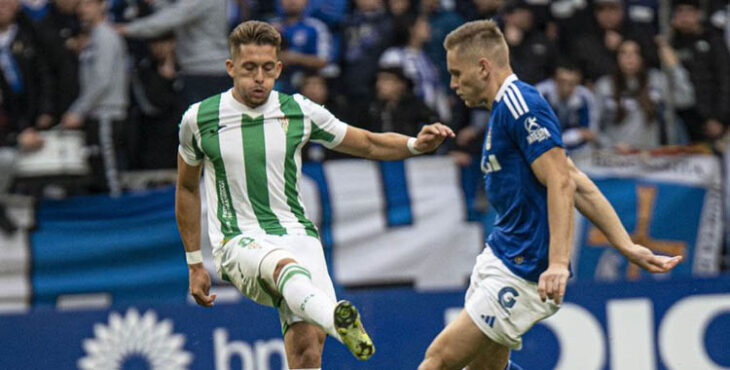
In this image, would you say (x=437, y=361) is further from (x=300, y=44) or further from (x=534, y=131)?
(x=300, y=44)

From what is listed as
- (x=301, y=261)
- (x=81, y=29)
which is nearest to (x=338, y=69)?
(x=81, y=29)

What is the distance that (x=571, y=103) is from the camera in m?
10.9

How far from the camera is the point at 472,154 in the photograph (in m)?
10.6

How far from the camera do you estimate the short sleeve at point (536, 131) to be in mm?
5648

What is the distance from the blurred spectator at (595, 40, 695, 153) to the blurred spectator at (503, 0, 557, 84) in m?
0.54

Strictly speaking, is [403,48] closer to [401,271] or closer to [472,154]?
[472,154]

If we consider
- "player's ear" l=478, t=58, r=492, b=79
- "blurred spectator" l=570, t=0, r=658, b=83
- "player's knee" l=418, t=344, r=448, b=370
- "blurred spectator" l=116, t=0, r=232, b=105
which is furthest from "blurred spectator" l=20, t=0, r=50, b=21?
"player's knee" l=418, t=344, r=448, b=370

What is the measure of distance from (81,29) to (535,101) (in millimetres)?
6174

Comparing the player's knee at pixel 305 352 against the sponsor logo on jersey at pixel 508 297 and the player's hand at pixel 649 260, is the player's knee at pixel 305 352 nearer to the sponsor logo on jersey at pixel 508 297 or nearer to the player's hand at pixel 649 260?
the sponsor logo on jersey at pixel 508 297

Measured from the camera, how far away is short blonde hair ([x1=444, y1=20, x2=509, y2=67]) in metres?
5.96

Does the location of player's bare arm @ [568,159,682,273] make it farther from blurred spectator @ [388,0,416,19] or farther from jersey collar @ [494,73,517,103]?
blurred spectator @ [388,0,416,19]

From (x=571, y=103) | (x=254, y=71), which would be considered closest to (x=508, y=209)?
(x=254, y=71)

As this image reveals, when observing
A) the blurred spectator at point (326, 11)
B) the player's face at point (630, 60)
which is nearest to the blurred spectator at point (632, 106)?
the player's face at point (630, 60)

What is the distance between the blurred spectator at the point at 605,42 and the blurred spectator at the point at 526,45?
1.06 feet
